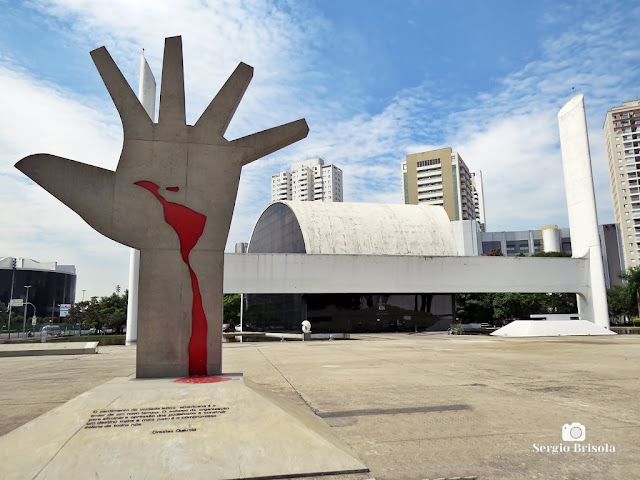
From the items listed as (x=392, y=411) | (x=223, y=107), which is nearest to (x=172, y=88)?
(x=223, y=107)

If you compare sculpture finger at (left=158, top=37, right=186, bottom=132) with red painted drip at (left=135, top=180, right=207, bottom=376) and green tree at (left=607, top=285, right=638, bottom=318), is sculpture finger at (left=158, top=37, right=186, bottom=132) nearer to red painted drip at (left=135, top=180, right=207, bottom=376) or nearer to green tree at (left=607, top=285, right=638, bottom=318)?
red painted drip at (left=135, top=180, right=207, bottom=376)

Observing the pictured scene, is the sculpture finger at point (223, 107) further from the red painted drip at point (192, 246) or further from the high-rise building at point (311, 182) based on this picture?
the high-rise building at point (311, 182)

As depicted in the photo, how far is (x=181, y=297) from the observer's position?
909cm

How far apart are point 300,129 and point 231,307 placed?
218 ft

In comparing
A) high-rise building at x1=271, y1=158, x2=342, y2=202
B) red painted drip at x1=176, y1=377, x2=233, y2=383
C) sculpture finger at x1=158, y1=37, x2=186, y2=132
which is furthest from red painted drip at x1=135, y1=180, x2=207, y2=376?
high-rise building at x1=271, y1=158, x2=342, y2=202

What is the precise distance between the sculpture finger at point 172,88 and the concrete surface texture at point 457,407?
6.23 m

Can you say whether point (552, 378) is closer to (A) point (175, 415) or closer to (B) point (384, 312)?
(A) point (175, 415)

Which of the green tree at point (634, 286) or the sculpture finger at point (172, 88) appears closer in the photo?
the sculpture finger at point (172, 88)

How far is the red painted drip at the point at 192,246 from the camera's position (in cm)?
898

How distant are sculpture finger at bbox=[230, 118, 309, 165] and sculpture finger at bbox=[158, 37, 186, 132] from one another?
1341 mm

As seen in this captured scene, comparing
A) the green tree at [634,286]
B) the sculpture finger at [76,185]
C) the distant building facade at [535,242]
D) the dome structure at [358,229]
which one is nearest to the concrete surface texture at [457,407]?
the sculpture finger at [76,185]

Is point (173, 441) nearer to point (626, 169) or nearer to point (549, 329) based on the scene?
point (549, 329)

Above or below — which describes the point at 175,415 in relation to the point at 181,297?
below

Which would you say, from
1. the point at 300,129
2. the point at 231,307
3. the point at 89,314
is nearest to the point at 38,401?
the point at 300,129
